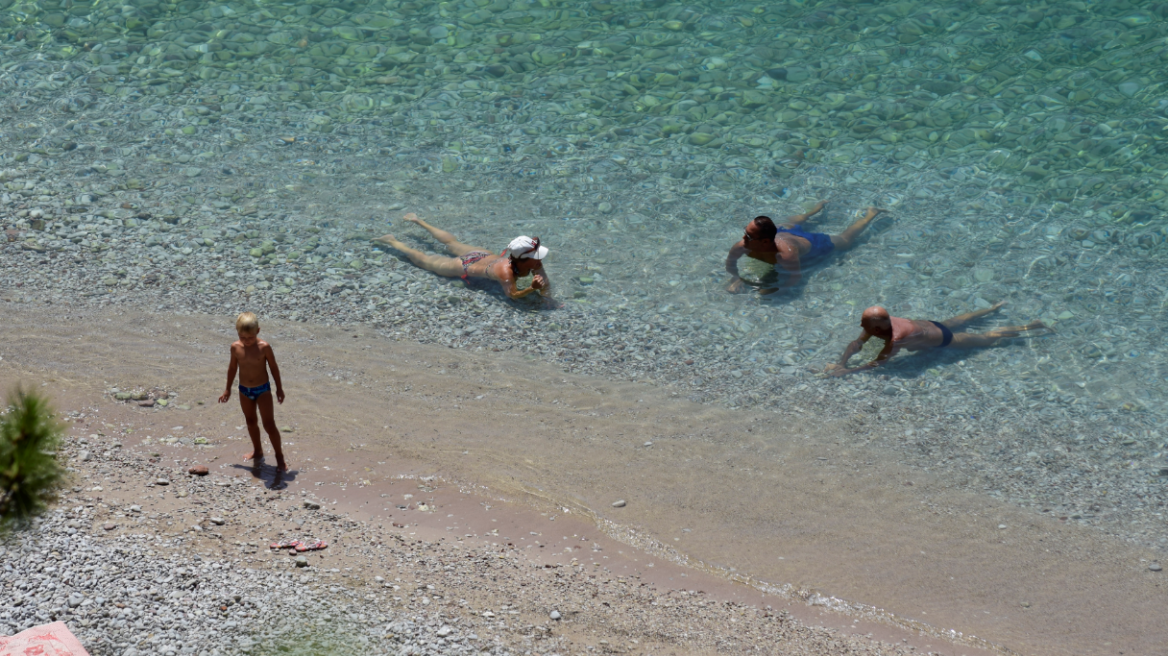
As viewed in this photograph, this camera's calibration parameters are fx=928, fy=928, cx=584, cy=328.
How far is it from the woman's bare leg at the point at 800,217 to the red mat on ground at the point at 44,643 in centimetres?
916

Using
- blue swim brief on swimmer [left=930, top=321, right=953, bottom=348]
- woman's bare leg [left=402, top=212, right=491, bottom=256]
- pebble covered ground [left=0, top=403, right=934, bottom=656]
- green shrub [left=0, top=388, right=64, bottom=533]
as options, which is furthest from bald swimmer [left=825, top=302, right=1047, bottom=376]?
green shrub [left=0, top=388, right=64, bottom=533]

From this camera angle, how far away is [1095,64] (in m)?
15.0

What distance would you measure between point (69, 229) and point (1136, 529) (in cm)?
1152

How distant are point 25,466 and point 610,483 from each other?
4.29 m

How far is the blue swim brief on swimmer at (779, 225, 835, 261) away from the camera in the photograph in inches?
449

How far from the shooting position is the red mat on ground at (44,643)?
4.74m

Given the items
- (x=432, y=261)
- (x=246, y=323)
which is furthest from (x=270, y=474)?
(x=432, y=261)

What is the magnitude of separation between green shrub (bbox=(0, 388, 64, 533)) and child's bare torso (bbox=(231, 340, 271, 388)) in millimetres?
1304

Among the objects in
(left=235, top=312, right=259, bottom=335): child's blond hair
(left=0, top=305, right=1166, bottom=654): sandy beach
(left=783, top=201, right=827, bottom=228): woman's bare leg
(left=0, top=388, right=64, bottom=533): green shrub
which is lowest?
(left=0, top=305, right=1166, bottom=654): sandy beach

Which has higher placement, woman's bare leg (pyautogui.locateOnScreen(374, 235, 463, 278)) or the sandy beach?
woman's bare leg (pyautogui.locateOnScreen(374, 235, 463, 278))

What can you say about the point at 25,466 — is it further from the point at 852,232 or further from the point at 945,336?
the point at 852,232

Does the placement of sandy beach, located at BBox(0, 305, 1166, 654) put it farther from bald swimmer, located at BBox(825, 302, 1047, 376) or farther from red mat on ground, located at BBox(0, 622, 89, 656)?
red mat on ground, located at BBox(0, 622, 89, 656)

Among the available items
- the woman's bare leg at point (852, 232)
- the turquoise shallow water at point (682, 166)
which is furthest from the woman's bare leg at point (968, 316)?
the woman's bare leg at point (852, 232)

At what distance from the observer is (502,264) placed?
10594 millimetres
